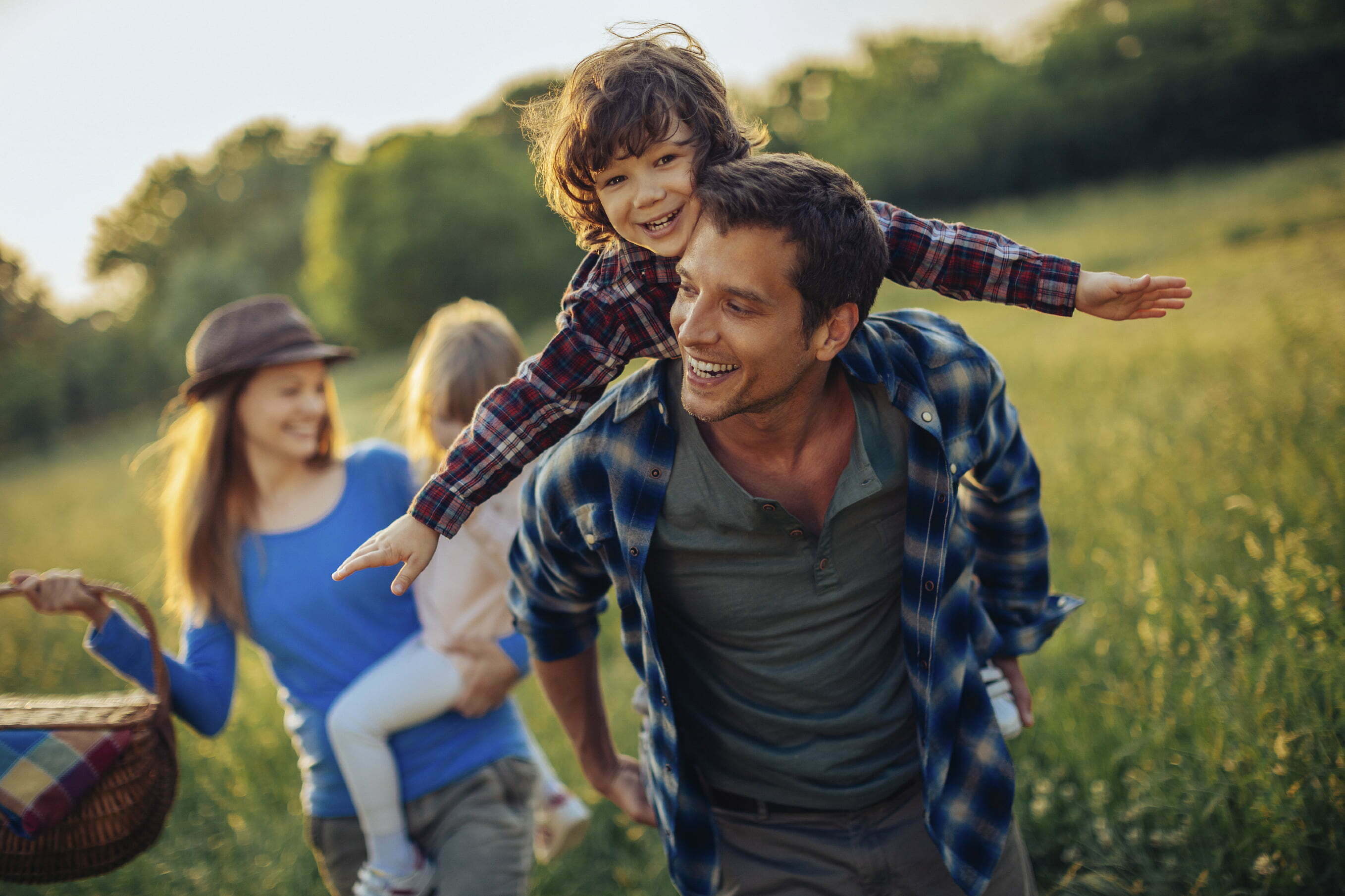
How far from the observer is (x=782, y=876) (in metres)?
2.19

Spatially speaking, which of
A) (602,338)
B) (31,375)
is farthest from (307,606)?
(31,375)

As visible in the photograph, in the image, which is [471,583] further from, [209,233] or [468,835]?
[209,233]

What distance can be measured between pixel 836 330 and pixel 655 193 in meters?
0.72

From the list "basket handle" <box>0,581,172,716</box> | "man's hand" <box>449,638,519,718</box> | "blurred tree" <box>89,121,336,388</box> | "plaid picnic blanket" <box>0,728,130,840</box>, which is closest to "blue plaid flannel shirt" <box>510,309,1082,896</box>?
"man's hand" <box>449,638,519,718</box>

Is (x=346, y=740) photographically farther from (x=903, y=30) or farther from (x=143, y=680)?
(x=903, y=30)

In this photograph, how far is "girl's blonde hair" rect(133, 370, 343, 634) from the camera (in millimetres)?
2988

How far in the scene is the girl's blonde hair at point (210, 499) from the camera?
9.80 ft

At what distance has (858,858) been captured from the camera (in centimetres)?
214

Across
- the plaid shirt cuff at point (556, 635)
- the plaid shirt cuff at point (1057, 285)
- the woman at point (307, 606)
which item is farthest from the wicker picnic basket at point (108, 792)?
the plaid shirt cuff at point (1057, 285)

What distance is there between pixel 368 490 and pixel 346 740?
0.87m

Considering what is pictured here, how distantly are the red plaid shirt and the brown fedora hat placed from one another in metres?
1.27

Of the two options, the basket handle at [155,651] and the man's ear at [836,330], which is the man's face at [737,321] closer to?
the man's ear at [836,330]

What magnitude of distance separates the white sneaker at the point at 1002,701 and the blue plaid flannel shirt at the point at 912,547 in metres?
0.11

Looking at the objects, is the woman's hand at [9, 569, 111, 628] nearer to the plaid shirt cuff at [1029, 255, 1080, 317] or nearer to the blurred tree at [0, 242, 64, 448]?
the plaid shirt cuff at [1029, 255, 1080, 317]
